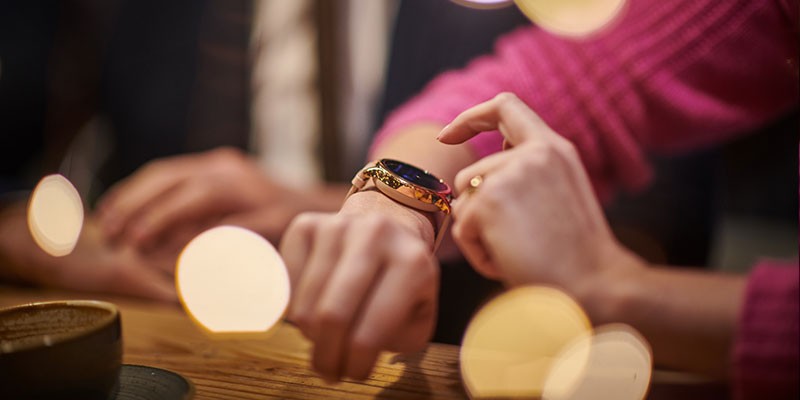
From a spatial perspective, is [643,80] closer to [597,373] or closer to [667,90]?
[667,90]

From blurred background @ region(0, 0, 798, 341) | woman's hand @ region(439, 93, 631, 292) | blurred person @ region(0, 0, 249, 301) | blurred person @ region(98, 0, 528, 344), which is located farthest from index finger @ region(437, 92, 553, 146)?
blurred person @ region(0, 0, 249, 301)

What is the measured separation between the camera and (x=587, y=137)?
0.38 m

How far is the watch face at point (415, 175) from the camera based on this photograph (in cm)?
26

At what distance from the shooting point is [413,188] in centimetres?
26

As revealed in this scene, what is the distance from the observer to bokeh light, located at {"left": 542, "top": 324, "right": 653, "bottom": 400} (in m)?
0.28

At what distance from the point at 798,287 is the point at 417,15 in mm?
596

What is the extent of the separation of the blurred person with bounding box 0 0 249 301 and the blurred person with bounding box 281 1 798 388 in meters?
0.81

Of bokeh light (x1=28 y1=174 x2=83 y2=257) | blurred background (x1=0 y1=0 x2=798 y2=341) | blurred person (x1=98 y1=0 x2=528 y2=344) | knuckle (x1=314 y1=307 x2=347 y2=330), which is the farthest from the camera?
blurred background (x1=0 y1=0 x2=798 y2=341)

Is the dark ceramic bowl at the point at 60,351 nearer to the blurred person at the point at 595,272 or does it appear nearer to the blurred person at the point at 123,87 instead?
the blurred person at the point at 595,272

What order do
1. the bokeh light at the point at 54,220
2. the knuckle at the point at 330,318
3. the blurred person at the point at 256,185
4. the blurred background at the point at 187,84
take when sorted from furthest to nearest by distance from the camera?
1. the blurred background at the point at 187,84
2. the bokeh light at the point at 54,220
3. the blurred person at the point at 256,185
4. the knuckle at the point at 330,318

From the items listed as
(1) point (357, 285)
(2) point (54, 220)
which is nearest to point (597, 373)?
(1) point (357, 285)

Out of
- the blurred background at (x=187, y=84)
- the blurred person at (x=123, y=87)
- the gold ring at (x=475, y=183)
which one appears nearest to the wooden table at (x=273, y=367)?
the gold ring at (x=475, y=183)

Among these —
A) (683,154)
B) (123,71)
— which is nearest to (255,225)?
(683,154)

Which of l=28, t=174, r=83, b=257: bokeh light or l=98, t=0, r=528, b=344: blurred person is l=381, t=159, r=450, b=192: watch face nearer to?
l=98, t=0, r=528, b=344: blurred person
